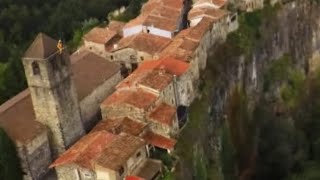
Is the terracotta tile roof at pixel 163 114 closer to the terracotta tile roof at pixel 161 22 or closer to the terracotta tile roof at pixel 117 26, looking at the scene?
the terracotta tile roof at pixel 161 22

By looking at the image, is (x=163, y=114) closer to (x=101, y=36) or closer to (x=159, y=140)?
(x=159, y=140)

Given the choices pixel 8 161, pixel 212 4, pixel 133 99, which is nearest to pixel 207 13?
pixel 212 4

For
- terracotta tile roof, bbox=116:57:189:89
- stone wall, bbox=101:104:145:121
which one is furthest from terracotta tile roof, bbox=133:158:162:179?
terracotta tile roof, bbox=116:57:189:89

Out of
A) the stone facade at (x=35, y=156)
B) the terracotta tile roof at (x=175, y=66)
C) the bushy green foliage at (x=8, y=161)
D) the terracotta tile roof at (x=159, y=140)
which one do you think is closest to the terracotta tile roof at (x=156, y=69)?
the terracotta tile roof at (x=175, y=66)

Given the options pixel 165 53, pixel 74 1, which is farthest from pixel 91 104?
pixel 74 1

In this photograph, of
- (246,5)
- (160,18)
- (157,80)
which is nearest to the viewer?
(157,80)

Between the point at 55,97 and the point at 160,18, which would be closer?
the point at 55,97

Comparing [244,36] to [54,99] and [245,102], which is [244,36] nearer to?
[245,102]
